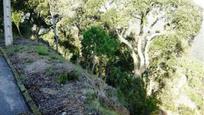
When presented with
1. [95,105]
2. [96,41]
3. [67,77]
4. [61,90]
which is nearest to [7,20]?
[96,41]

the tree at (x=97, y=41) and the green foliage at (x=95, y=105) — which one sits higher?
the tree at (x=97, y=41)

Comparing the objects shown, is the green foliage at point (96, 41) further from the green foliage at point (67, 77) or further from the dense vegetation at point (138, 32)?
the green foliage at point (67, 77)

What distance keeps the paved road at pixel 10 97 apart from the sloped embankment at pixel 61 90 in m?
0.45

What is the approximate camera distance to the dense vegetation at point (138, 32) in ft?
131

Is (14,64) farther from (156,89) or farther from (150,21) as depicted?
(156,89)

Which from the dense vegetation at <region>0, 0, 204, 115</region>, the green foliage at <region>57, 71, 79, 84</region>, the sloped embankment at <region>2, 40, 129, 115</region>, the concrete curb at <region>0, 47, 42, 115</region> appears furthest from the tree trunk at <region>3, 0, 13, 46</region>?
the green foliage at <region>57, 71, 79, 84</region>

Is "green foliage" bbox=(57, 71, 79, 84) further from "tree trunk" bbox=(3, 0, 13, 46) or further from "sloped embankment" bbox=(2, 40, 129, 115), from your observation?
"tree trunk" bbox=(3, 0, 13, 46)

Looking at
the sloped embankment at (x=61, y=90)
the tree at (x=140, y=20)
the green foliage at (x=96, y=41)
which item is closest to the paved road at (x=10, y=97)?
the sloped embankment at (x=61, y=90)

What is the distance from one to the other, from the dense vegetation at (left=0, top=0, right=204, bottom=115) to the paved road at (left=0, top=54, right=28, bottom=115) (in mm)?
19032

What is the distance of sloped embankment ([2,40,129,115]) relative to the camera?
13.0m

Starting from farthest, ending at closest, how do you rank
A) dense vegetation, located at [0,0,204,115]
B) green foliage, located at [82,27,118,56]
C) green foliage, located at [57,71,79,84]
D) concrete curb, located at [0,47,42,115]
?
dense vegetation, located at [0,0,204,115], green foliage, located at [82,27,118,56], green foliage, located at [57,71,79,84], concrete curb, located at [0,47,42,115]

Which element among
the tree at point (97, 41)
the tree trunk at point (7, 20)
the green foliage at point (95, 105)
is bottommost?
the green foliage at point (95, 105)

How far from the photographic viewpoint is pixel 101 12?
43.0 meters

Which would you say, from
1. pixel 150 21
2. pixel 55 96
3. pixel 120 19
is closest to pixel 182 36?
pixel 150 21
